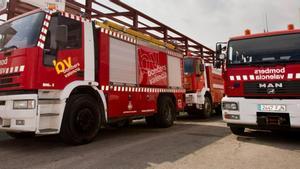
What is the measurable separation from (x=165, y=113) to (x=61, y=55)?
4.63 m

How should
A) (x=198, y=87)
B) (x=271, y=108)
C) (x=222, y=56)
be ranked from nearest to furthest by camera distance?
(x=271, y=108) → (x=222, y=56) → (x=198, y=87)

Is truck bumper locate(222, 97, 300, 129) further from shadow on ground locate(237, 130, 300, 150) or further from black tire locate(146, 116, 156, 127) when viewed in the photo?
black tire locate(146, 116, 156, 127)

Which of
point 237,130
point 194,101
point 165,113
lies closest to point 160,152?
point 237,130

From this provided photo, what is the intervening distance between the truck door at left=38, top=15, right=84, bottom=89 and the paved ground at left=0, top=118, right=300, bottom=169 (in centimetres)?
138

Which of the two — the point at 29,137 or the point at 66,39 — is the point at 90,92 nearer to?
the point at 66,39

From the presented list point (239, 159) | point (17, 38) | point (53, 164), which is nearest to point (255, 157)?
point (239, 159)

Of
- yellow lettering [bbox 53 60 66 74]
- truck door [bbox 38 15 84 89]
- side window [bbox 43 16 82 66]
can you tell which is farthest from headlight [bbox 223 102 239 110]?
yellow lettering [bbox 53 60 66 74]

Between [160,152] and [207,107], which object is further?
[207,107]

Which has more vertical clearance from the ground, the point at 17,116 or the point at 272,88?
the point at 272,88

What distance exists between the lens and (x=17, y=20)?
6289mm

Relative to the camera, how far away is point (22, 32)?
594cm

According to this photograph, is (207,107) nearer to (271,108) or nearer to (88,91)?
(271,108)

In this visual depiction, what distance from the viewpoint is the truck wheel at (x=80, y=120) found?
5.85 metres

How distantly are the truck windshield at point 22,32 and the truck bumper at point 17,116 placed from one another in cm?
100
